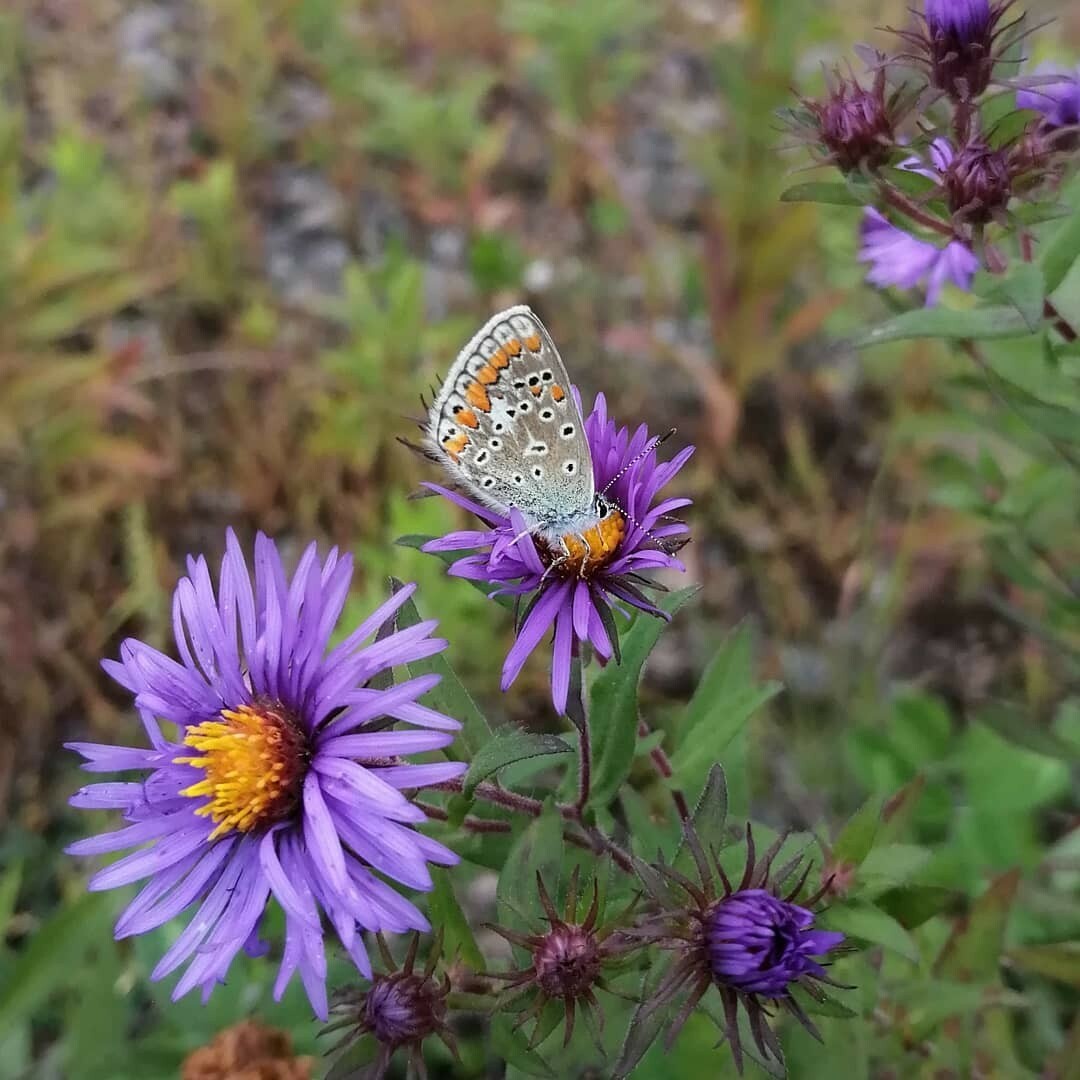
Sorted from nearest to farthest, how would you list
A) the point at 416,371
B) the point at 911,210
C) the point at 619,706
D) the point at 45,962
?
the point at 619,706
the point at 911,210
the point at 45,962
the point at 416,371

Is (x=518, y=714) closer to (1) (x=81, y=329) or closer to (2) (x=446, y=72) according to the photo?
(1) (x=81, y=329)

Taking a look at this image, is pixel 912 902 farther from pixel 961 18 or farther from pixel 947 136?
pixel 961 18

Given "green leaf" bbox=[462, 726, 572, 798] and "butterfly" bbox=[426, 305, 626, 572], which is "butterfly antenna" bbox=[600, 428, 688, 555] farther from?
"green leaf" bbox=[462, 726, 572, 798]

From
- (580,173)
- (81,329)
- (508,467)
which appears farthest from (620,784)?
(580,173)

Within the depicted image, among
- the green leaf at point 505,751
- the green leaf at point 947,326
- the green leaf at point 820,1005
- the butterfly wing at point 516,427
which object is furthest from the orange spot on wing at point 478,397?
the green leaf at point 820,1005

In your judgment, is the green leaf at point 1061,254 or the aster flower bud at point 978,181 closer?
the aster flower bud at point 978,181

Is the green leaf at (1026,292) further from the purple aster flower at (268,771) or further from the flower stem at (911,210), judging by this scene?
the purple aster flower at (268,771)

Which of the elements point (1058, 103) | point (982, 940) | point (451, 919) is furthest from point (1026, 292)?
point (451, 919)
